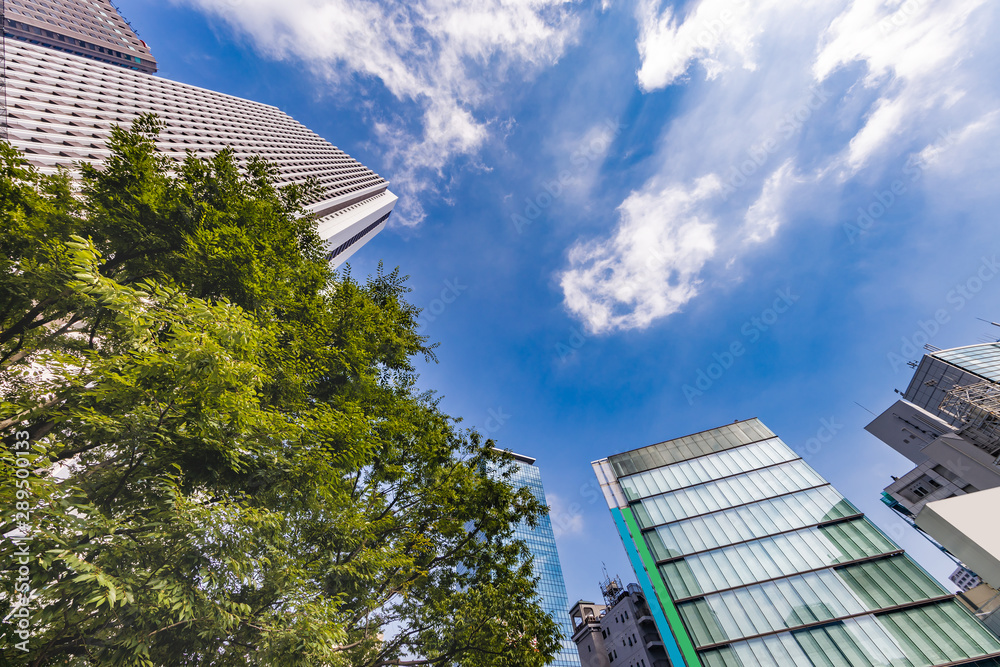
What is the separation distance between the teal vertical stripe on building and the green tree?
2231 centimetres

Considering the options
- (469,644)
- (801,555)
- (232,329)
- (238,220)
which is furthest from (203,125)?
(801,555)

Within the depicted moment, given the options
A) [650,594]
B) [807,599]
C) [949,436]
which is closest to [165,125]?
[650,594]

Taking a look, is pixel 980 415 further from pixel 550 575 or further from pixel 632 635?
pixel 550 575

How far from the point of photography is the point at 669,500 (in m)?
31.0

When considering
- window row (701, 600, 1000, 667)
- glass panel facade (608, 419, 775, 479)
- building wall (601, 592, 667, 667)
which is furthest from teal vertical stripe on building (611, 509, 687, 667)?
building wall (601, 592, 667, 667)

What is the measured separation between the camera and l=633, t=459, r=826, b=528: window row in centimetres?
2897

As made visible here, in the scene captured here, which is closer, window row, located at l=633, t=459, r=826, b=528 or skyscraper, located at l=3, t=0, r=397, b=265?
skyscraper, located at l=3, t=0, r=397, b=265

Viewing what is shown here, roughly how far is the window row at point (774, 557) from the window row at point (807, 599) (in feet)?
1.79

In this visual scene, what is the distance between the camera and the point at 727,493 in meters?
30.0

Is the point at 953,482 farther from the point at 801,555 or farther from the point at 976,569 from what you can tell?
the point at 976,569

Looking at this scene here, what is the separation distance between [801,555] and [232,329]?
3405 cm

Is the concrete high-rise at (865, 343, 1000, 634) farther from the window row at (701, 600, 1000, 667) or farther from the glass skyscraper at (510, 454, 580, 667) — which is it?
the glass skyscraper at (510, 454, 580, 667)

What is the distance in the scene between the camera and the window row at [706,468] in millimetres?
31656
